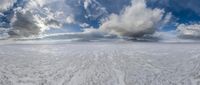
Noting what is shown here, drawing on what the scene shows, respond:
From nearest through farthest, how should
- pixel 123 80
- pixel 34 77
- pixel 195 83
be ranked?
pixel 195 83 → pixel 123 80 → pixel 34 77

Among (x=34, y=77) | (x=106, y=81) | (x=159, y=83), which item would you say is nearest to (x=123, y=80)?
(x=106, y=81)

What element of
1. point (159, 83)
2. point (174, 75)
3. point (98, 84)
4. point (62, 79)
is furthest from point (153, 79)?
point (62, 79)

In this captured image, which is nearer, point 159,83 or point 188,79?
point 159,83

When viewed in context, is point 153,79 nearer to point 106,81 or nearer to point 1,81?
point 106,81

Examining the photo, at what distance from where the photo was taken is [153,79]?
16.8 meters

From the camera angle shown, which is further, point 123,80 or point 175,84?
point 123,80

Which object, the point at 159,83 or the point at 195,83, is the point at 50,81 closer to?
the point at 159,83

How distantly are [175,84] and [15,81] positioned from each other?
9.82m

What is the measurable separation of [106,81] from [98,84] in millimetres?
995

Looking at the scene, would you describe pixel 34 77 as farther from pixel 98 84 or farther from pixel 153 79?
pixel 153 79

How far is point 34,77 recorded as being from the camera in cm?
1759

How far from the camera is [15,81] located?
16078 mm

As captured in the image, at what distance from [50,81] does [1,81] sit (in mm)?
2932

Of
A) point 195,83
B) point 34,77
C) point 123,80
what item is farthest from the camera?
point 34,77
